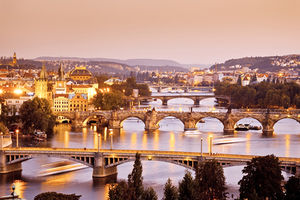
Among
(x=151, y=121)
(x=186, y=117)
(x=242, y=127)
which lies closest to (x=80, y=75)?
(x=151, y=121)

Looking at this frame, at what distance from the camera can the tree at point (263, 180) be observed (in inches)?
934

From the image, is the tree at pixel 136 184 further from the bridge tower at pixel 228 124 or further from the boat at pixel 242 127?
the boat at pixel 242 127

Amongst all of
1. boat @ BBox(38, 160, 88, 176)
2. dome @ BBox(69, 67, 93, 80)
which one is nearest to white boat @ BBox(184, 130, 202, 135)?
boat @ BBox(38, 160, 88, 176)

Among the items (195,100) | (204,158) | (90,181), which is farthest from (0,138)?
(195,100)

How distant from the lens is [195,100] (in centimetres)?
8275

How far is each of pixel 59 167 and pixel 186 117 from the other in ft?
63.9

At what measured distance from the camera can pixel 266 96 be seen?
226 feet

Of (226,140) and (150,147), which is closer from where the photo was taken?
(150,147)

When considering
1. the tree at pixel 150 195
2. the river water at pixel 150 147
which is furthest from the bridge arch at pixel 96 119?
the tree at pixel 150 195

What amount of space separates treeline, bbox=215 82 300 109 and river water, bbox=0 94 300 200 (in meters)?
7.07

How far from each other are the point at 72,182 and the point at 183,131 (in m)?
21.1

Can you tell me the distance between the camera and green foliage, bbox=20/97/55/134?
48.1 metres

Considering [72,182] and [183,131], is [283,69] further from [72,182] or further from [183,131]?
[72,182]

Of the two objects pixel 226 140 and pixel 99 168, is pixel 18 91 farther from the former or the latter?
pixel 99 168
